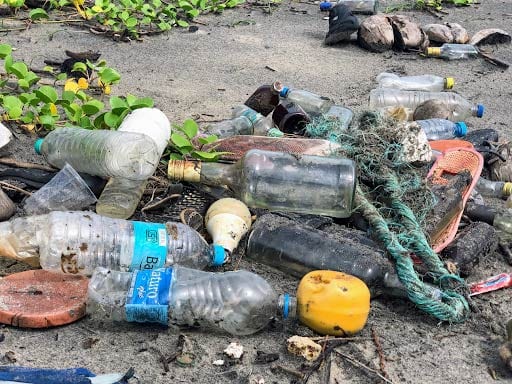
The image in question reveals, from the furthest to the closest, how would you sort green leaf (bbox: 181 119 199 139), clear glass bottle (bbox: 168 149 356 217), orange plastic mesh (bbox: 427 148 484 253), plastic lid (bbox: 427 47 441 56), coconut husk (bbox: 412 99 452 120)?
plastic lid (bbox: 427 47 441 56), coconut husk (bbox: 412 99 452 120), green leaf (bbox: 181 119 199 139), orange plastic mesh (bbox: 427 148 484 253), clear glass bottle (bbox: 168 149 356 217)

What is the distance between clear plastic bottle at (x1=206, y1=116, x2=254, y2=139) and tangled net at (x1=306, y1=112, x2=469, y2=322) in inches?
16.2

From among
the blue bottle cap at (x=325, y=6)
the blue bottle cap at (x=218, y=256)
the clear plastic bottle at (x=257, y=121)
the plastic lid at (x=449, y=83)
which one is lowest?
the blue bottle cap at (x=325, y=6)

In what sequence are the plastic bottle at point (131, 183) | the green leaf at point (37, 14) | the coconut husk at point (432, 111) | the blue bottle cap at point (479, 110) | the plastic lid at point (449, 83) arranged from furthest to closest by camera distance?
the green leaf at point (37, 14) → the plastic lid at point (449, 83) → the blue bottle cap at point (479, 110) → the coconut husk at point (432, 111) → the plastic bottle at point (131, 183)

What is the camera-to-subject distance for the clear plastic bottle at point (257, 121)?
12.0ft

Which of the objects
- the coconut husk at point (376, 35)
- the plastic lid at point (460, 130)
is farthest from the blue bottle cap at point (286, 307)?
the coconut husk at point (376, 35)

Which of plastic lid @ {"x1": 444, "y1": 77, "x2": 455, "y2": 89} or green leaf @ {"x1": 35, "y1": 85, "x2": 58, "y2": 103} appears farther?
plastic lid @ {"x1": 444, "y1": 77, "x2": 455, "y2": 89}

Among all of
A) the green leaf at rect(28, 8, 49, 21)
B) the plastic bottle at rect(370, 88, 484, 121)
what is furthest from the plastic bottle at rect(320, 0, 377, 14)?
the green leaf at rect(28, 8, 49, 21)

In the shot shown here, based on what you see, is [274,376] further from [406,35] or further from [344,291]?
[406,35]

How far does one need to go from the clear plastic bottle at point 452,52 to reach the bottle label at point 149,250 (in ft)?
13.0

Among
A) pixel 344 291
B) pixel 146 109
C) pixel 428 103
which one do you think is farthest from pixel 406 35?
pixel 344 291

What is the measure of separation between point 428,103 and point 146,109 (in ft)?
5.62

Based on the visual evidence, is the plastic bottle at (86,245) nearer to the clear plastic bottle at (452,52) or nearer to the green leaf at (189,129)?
the green leaf at (189,129)

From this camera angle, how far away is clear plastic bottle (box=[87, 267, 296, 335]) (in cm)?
219

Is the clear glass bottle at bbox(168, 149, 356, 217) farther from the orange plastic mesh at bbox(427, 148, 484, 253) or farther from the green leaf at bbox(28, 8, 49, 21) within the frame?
the green leaf at bbox(28, 8, 49, 21)
